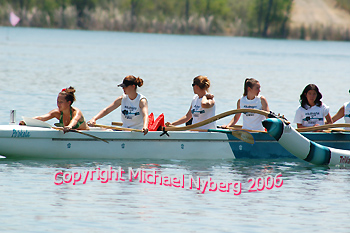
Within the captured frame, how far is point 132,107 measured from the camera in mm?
13273

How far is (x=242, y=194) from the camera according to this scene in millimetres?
11273

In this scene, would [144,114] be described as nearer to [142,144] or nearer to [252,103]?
[142,144]

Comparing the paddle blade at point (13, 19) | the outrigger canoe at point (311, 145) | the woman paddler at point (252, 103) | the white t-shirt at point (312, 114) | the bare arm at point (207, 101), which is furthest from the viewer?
the paddle blade at point (13, 19)

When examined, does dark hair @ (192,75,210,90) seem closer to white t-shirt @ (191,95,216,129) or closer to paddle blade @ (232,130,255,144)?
white t-shirt @ (191,95,216,129)

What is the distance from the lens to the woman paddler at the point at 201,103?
13109mm

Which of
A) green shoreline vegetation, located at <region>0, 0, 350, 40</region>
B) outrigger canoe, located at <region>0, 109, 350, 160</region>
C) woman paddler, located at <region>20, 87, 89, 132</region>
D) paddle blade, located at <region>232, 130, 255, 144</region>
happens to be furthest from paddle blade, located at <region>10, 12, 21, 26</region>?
paddle blade, located at <region>232, 130, 255, 144</region>

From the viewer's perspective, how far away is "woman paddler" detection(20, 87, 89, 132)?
42.5 feet

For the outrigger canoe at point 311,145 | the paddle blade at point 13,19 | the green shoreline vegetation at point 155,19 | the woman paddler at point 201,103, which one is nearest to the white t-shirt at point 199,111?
the woman paddler at point 201,103

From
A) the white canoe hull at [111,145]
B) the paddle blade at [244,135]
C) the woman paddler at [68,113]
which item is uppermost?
the woman paddler at [68,113]

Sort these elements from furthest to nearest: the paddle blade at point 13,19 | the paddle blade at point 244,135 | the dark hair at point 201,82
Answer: the paddle blade at point 13,19 < the paddle blade at point 244,135 < the dark hair at point 201,82

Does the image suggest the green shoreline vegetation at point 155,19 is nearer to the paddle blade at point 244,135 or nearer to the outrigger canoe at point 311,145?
the outrigger canoe at point 311,145

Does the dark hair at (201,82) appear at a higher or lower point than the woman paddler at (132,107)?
higher

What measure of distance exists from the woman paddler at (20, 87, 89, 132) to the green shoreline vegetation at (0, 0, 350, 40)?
73075 mm

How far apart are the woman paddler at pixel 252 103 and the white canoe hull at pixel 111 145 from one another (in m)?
0.57
